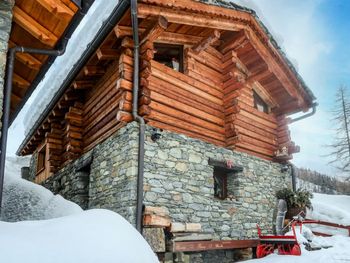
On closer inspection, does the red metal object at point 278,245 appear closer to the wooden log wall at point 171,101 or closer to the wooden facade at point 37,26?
the wooden log wall at point 171,101

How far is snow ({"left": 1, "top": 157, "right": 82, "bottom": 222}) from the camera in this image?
5.91 m

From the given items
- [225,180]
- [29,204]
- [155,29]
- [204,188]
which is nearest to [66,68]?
[225,180]

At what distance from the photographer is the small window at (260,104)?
446 inches

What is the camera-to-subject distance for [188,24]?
26.8ft

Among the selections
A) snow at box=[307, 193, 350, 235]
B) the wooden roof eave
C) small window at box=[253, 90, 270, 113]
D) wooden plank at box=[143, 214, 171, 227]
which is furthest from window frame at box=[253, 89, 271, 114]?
wooden plank at box=[143, 214, 171, 227]

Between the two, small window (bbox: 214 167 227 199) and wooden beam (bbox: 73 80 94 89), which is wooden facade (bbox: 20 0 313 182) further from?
small window (bbox: 214 167 227 199)

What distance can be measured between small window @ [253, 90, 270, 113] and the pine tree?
429 inches

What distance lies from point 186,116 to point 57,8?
13.9ft

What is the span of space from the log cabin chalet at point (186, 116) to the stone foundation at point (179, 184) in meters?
0.03

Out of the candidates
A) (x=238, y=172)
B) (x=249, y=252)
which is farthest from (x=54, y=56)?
(x=249, y=252)

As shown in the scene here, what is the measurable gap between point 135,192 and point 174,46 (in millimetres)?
4167

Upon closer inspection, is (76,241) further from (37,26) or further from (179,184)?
(179,184)

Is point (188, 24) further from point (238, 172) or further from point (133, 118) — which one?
point (238, 172)

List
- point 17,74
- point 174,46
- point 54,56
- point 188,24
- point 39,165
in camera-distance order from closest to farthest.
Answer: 1. point 54,56
2. point 17,74
3. point 188,24
4. point 174,46
5. point 39,165
